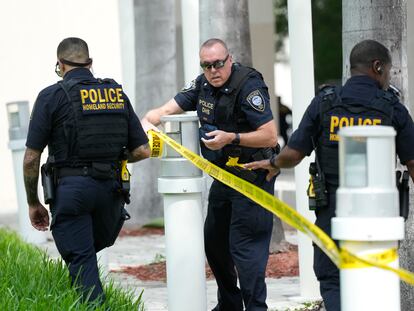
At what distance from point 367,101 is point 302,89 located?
291 centimetres

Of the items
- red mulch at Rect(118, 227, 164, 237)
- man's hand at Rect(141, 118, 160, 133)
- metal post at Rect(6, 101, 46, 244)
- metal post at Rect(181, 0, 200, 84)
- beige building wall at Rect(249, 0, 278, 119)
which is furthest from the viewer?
beige building wall at Rect(249, 0, 278, 119)

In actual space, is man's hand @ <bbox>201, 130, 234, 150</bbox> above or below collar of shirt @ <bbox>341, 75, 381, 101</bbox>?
below

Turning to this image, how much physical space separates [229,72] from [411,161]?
1.77 meters

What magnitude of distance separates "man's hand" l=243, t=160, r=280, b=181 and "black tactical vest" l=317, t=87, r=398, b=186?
60 centimetres

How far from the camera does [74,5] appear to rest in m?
16.7

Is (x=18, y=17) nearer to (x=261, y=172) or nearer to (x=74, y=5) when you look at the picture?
(x=74, y=5)

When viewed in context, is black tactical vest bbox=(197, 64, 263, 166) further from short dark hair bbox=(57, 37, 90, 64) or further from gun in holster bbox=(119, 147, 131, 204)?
short dark hair bbox=(57, 37, 90, 64)

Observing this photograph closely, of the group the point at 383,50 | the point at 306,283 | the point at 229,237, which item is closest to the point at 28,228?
the point at 306,283

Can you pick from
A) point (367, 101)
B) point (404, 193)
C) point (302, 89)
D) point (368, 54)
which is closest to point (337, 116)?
point (367, 101)

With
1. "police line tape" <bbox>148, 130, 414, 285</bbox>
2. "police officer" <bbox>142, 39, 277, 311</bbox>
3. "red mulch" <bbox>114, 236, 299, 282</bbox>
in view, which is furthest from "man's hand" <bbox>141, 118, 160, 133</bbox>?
"red mulch" <bbox>114, 236, 299, 282</bbox>

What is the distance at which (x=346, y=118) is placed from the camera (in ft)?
18.9

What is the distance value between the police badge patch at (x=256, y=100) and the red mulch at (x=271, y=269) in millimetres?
3305

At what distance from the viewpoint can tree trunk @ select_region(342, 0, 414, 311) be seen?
7.05m

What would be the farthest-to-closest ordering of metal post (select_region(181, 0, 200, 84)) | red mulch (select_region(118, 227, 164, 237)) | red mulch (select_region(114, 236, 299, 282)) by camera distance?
red mulch (select_region(118, 227, 164, 237)) < metal post (select_region(181, 0, 200, 84)) < red mulch (select_region(114, 236, 299, 282))
